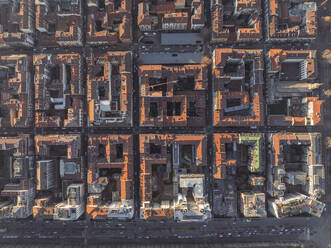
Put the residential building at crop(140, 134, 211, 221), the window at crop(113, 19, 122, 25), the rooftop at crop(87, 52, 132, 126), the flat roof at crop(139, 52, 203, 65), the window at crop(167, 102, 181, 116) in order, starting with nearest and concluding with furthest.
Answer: the residential building at crop(140, 134, 211, 221), the rooftop at crop(87, 52, 132, 126), the window at crop(113, 19, 122, 25), the flat roof at crop(139, 52, 203, 65), the window at crop(167, 102, 181, 116)

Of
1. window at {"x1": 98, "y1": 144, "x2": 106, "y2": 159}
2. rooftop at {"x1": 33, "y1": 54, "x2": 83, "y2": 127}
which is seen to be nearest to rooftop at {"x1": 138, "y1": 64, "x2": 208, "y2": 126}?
window at {"x1": 98, "y1": 144, "x2": 106, "y2": 159}

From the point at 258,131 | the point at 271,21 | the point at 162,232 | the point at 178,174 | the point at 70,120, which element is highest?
the point at 271,21

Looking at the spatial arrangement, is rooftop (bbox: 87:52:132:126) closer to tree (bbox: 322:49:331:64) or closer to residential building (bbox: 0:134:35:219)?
residential building (bbox: 0:134:35:219)

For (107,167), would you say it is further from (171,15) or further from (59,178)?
(171,15)

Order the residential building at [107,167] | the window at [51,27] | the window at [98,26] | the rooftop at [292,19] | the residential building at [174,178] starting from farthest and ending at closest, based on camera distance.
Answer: the window at [51,27]
the window at [98,26]
the rooftop at [292,19]
the residential building at [107,167]
the residential building at [174,178]

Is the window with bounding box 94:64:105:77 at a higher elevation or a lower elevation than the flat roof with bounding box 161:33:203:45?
lower

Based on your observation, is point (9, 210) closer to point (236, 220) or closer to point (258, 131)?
point (236, 220)

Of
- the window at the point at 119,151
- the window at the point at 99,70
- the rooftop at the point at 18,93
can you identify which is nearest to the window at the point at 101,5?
the window at the point at 99,70

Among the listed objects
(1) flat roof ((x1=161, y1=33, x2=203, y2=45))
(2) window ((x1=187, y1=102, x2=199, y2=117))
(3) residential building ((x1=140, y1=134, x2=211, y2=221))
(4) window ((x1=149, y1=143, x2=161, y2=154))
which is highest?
(1) flat roof ((x1=161, y1=33, x2=203, y2=45))

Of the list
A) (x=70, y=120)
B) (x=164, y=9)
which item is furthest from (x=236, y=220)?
(x=164, y=9)

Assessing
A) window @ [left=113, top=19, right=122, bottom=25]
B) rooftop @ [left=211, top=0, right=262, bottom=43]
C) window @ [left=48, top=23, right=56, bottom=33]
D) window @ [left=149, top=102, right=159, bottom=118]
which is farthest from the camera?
window @ [left=149, top=102, right=159, bottom=118]

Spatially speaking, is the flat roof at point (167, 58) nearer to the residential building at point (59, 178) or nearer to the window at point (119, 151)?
the window at point (119, 151)
